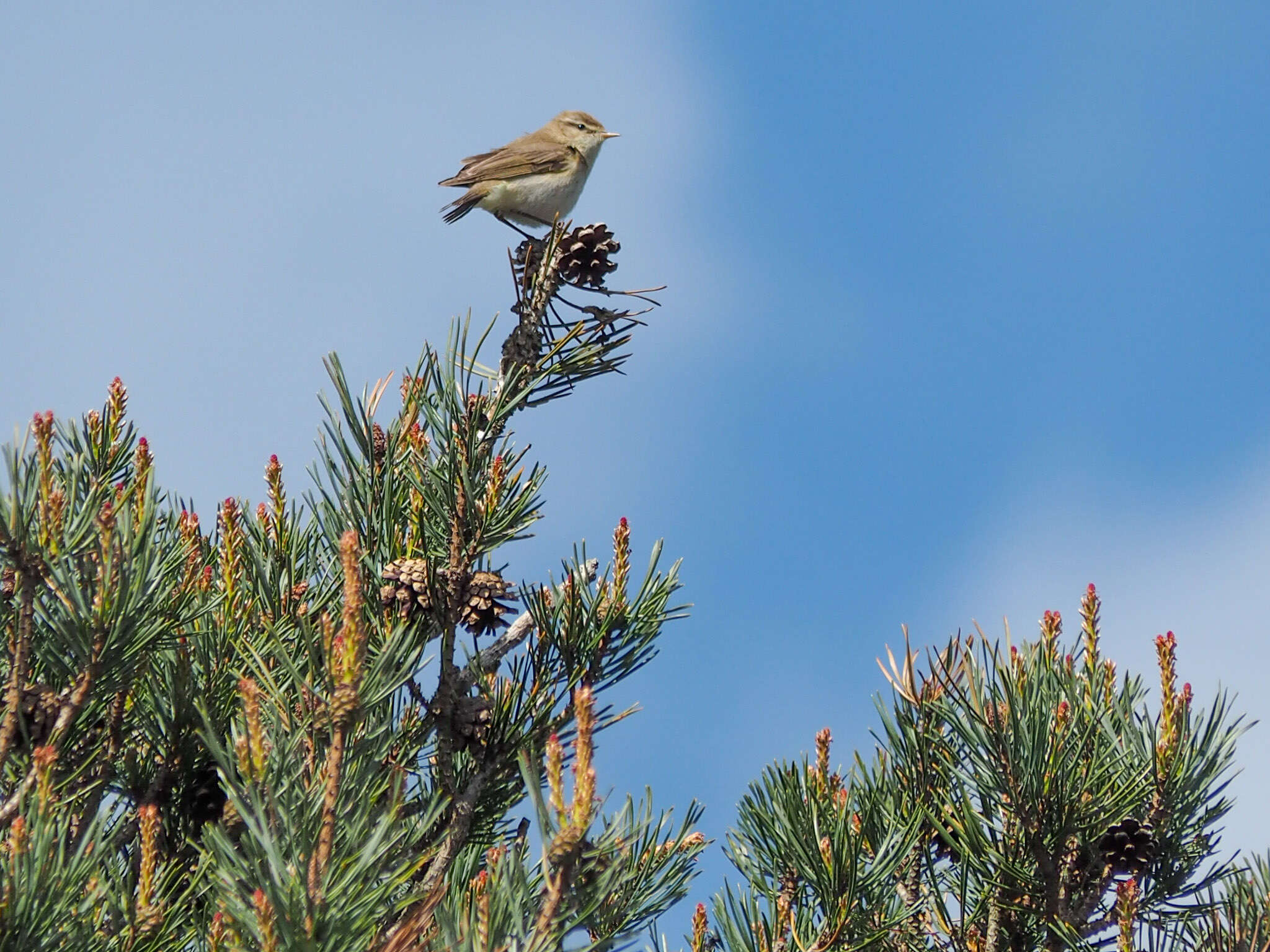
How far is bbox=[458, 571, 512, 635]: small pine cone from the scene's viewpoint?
2.73 m

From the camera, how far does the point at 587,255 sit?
330cm

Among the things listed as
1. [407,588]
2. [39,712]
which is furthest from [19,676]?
[407,588]

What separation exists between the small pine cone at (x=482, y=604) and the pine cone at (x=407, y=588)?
A: 0.28ft

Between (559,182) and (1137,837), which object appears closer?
(1137,837)

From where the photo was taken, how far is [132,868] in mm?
2541

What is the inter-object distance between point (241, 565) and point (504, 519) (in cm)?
80

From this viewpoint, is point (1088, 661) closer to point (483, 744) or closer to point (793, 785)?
A: point (793, 785)

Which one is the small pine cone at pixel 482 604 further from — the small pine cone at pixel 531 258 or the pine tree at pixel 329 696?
the small pine cone at pixel 531 258

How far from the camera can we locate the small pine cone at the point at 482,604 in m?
2.73

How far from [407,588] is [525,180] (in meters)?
6.27

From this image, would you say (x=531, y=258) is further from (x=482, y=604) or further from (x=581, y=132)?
(x=581, y=132)

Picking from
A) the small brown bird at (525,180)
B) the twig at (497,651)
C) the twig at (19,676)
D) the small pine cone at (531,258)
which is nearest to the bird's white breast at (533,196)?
the small brown bird at (525,180)

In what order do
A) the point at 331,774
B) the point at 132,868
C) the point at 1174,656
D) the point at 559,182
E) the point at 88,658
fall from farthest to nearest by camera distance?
the point at 559,182, the point at 1174,656, the point at 132,868, the point at 88,658, the point at 331,774

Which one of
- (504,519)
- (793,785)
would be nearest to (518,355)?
(504,519)
